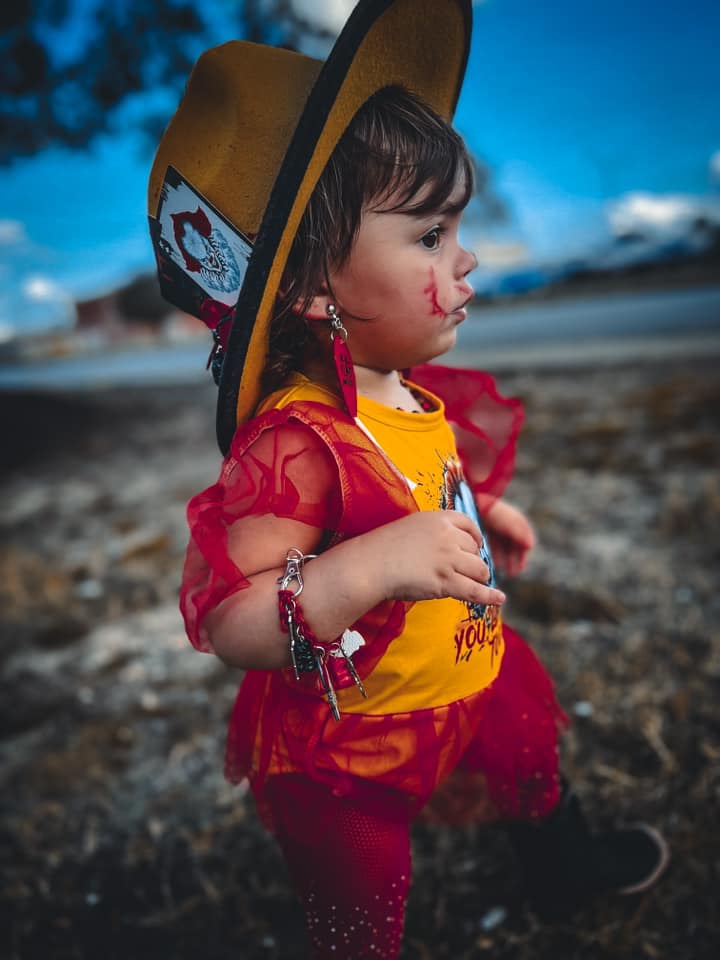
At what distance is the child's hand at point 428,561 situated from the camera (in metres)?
0.90

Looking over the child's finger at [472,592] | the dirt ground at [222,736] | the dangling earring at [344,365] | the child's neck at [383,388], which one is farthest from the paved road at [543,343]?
the child's finger at [472,592]

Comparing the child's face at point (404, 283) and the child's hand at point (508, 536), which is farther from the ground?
the child's face at point (404, 283)

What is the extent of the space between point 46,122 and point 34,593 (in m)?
3.18

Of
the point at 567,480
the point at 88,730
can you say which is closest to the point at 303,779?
the point at 88,730

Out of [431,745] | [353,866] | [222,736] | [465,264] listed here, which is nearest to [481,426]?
[465,264]

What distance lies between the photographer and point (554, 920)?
1.41 m

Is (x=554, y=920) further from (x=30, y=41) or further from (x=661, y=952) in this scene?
(x=30, y=41)

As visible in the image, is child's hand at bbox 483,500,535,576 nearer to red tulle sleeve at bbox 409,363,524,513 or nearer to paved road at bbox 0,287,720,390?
red tulle sleeve at bbox 409,363,524,513

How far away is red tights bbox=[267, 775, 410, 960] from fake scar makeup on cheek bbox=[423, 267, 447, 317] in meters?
0.75

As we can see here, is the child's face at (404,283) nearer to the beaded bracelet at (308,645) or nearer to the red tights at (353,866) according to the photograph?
the beaded bracelet at (308,645)

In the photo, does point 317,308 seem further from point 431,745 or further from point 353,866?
point 353,866

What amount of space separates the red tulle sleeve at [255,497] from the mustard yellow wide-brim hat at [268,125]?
0.09m

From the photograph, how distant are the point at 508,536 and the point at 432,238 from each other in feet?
2.21

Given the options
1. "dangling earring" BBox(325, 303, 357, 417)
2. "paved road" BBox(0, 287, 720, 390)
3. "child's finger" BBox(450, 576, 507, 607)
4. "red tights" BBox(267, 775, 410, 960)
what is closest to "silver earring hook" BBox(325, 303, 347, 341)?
"dangling earring" BBox(325, 303, 357, 417)
